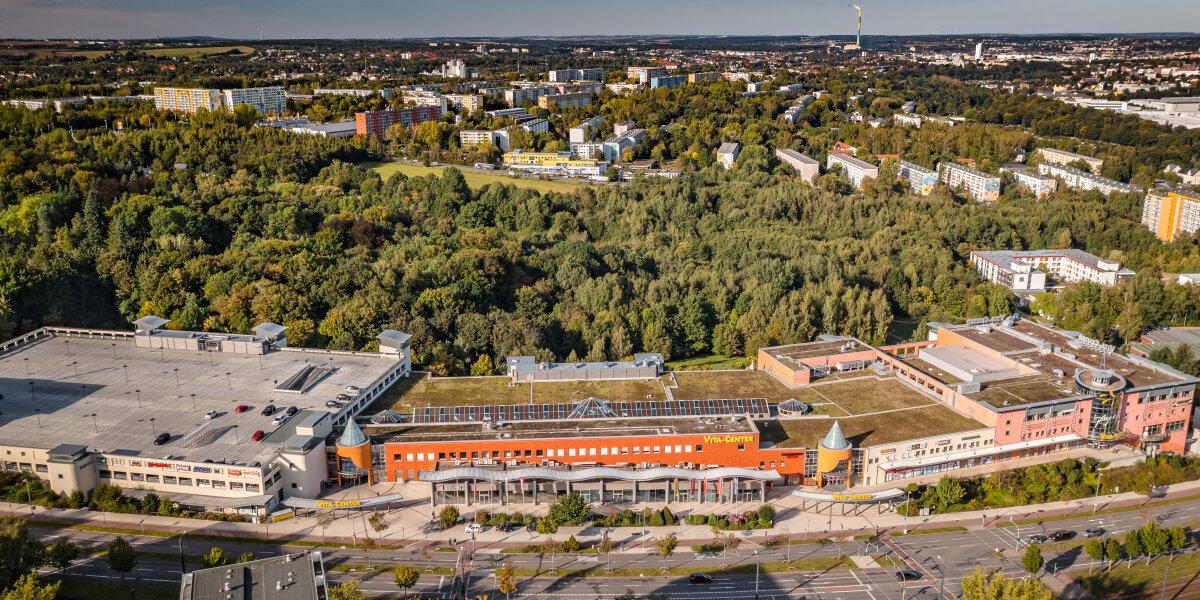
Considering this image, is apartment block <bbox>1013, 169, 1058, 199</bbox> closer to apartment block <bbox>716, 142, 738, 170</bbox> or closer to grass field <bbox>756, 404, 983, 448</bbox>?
apartment block <bbox>716, 142, 738, 170</bbox>

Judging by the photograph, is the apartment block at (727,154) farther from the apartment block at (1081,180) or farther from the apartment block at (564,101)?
the apartment block at (564,101)

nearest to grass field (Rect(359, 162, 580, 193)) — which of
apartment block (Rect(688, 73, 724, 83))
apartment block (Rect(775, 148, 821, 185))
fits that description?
apartment block (Rect(775, 148, 821, 185))

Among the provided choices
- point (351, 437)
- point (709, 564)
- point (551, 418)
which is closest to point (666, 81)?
point (551, 418)

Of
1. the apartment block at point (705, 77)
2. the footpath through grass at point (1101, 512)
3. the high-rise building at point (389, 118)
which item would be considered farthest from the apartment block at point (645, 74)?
the footpath through grass at point (1101, 512)

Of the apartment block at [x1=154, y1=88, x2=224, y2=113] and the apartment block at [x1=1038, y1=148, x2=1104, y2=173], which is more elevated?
the apartment block at [x1=154, y1=88, x2=224, y2=113]

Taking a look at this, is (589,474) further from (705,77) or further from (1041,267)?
(705,77)

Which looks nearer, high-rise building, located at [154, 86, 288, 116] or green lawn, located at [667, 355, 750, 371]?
green lawn, located at [667, 355, 750, 371]
